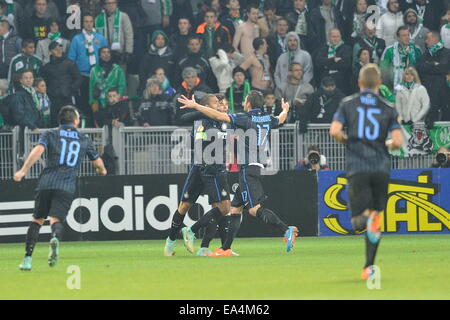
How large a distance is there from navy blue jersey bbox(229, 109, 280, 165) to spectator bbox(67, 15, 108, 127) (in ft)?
23.4

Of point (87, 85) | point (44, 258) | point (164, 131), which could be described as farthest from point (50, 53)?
point (44, 258)

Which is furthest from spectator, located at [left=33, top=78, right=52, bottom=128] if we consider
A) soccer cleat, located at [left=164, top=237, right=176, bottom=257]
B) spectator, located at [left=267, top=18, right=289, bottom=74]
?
soccer cleat, located at [left=164, top=237, right=176, bottom=257]

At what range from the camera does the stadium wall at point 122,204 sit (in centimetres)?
2248

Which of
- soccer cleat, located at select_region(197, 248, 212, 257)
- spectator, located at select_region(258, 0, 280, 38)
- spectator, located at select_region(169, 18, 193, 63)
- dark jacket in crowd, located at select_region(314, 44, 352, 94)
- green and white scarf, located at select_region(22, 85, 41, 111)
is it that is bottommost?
soccer cleat, located at select_region(197, 248, 212, 257)

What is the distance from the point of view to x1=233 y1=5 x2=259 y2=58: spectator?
24.7 m

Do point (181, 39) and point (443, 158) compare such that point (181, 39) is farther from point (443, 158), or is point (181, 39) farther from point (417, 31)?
point (443, 158)

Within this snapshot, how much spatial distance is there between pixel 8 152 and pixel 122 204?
2.50m

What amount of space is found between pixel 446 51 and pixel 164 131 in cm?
643

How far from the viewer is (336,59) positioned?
24.2 meters

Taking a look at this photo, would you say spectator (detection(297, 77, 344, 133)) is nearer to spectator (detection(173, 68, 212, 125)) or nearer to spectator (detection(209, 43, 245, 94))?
spectator (detection(209, 43, 245, 94))

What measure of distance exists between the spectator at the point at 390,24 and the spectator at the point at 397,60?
64cm

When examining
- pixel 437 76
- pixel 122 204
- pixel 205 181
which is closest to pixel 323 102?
pixel 437 76

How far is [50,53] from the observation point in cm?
2394
